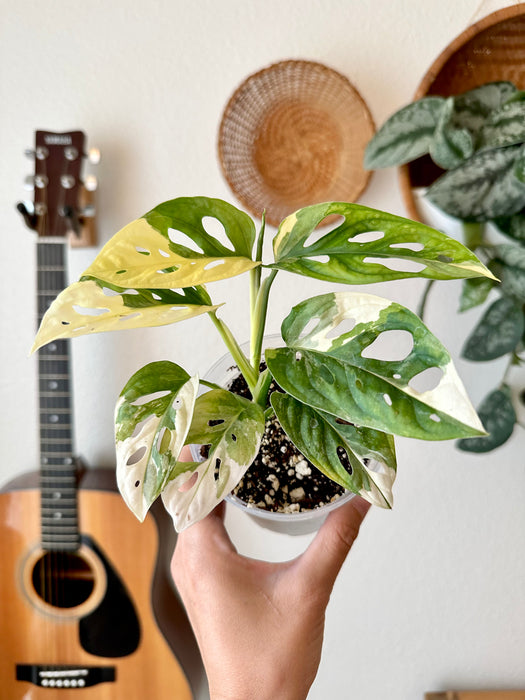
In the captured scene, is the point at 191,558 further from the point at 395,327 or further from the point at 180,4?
the point at 180,4

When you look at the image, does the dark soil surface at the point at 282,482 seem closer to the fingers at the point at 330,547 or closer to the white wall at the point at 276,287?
the fingers at the point at 330,547

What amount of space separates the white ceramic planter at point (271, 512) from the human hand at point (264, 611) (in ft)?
Result: 0.09

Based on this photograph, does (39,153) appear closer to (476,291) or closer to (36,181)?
(36,181)

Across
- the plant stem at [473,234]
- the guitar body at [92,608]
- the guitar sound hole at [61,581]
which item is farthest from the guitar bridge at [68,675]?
the plant stem at [473,234]

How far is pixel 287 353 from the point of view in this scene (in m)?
0.41

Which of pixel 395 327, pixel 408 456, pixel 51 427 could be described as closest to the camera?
pixel 395 327

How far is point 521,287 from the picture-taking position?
841 millimetres

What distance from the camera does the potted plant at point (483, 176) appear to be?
32.0 inches

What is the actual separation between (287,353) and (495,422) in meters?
0.75

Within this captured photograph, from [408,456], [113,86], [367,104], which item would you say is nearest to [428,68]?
[367,104]

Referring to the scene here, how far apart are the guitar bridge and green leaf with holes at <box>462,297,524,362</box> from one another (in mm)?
955

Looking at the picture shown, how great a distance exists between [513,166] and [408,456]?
65 centimetres

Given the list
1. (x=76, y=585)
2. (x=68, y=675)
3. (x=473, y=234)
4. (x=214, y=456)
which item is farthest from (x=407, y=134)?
(x=68, y=675)

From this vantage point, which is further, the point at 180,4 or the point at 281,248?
the point at 180,4
